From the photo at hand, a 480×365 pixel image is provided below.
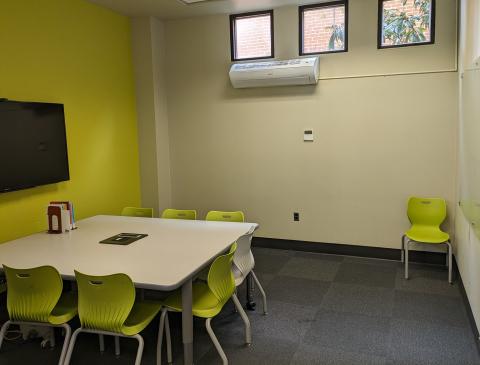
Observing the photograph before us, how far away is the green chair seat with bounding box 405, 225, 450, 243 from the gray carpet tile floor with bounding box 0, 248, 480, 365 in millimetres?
422

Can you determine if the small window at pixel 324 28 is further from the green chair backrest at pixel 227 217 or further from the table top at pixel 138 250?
the table top at pixel 138 250

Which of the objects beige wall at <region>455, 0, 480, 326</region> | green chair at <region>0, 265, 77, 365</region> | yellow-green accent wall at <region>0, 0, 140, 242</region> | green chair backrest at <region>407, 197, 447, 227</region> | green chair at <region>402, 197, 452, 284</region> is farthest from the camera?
green chair backrest at <region>407, 197, 447, 227</region>

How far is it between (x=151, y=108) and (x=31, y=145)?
6.48ft

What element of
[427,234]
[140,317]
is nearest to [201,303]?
[140,317]

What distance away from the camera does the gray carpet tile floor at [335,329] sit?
302 centimetres

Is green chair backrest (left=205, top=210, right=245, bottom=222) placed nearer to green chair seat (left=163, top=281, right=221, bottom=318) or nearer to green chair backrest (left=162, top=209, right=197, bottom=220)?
green chair backrest (left=162, top=209, right=197, bottom=220)

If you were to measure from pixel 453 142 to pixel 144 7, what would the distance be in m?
3.92

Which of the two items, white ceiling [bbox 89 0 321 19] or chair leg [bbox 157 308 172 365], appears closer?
chair leg [bbox 157 308 172 365]

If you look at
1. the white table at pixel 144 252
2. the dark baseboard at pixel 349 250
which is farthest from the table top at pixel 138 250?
the dark baseboard at pixel 349 250

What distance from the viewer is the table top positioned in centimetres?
272

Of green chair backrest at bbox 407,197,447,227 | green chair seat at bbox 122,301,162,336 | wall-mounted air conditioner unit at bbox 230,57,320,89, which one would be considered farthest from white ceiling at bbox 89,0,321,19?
green chair seat at bbox 122,301,162,336

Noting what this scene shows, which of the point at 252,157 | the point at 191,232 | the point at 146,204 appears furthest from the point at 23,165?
the point at 252,157

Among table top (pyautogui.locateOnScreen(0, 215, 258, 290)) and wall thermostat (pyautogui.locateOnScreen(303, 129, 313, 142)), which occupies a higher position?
wall thermostat (pyautogui.locateOnScreen(303, 129, 313, 142))

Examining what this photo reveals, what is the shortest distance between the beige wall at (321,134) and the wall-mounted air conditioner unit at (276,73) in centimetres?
16
